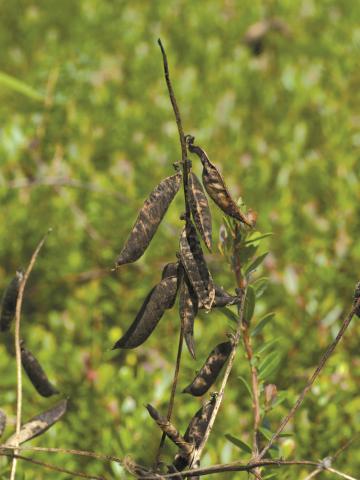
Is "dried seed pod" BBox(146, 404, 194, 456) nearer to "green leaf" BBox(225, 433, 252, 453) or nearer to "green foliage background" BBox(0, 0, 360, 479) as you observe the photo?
"green leaf" BBox(225, 433, 252, 453)

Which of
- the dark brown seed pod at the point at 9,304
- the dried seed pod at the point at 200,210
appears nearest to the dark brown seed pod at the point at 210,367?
the dried seed pod at the point at 200,210

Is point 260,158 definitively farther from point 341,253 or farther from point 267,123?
point 341,253

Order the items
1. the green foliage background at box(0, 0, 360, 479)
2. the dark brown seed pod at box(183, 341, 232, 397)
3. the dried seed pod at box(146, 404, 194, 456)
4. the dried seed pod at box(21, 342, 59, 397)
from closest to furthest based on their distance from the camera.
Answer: the dried seed pod at box(146, 404, 194, 456) → the dark brown seed pod at box(183, 341, 232, 397) → the dried seed pod at box(21, 342, 59, 397) → the green foliage background at box(0, 0, 360, 479)

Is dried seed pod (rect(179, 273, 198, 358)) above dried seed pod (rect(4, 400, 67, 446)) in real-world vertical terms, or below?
below

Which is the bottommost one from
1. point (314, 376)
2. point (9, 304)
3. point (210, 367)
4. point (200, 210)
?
point (314, 376)

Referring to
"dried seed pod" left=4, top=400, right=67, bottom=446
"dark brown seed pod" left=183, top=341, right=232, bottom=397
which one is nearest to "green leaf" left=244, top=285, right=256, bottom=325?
"dark brown seed pod" left=183, top=341, right=232, bottom=397

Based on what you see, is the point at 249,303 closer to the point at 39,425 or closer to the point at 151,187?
the point at 39,425

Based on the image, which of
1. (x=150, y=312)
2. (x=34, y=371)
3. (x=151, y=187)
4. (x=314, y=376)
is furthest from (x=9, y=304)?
→ (x=151, y=187)
